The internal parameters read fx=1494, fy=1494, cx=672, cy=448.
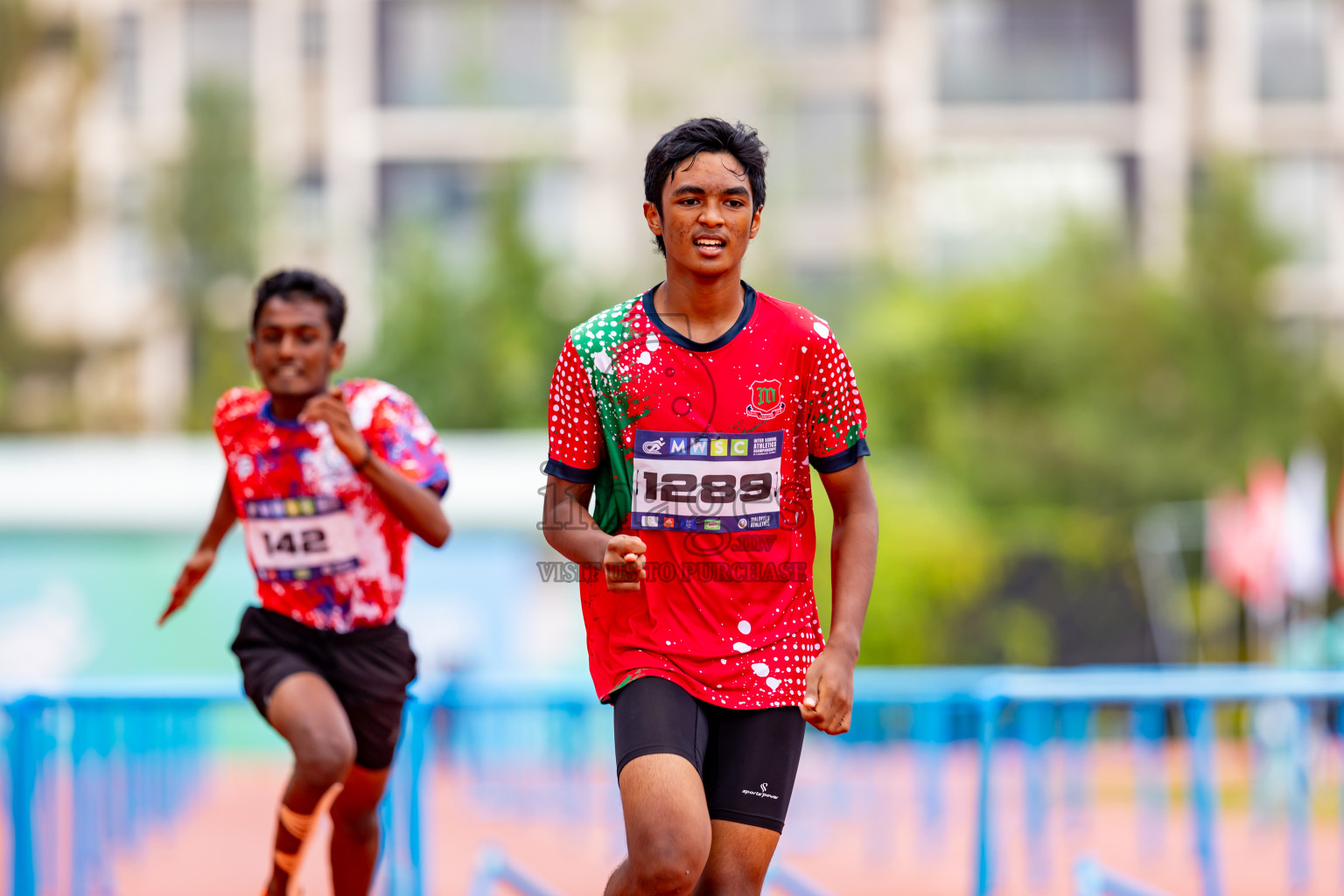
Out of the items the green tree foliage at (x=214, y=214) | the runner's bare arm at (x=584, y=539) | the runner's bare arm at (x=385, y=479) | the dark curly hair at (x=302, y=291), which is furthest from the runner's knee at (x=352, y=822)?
the green tree foliage at (x=214, y=214)

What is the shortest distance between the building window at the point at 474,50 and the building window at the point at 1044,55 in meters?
7.60

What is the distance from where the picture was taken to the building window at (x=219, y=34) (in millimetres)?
28953

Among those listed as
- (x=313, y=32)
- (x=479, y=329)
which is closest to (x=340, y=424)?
(x=479, y=329)

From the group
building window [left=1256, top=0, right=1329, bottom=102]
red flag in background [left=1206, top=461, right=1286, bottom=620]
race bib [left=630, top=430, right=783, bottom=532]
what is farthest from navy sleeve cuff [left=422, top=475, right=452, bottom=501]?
building window [left=1256, top=0, right=1329, bottom=102]

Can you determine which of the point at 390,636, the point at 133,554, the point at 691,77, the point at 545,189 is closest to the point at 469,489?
the point at 133,554

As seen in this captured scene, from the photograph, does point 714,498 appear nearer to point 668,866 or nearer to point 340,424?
point 668,866

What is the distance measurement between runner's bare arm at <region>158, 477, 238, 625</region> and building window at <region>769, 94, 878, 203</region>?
24.6m

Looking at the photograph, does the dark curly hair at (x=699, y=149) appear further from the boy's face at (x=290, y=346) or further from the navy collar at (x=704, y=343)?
the boy's face at (x=290, y=346)

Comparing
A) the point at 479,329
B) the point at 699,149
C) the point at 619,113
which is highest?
the point at 619,113

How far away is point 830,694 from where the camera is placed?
299 cm

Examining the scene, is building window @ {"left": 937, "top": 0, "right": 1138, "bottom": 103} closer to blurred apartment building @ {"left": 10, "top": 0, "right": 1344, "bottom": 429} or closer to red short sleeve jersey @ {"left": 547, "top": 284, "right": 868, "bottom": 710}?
blurred apartment building @ {"left": 10, "top": 0, "right": 1344, "bottom": 429}

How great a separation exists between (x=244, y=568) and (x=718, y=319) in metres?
9.59

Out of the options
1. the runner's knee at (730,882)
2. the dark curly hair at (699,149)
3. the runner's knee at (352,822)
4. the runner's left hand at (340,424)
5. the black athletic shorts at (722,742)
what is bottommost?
the runner's knee at (352,822)

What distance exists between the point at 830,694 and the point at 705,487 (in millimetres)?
520
